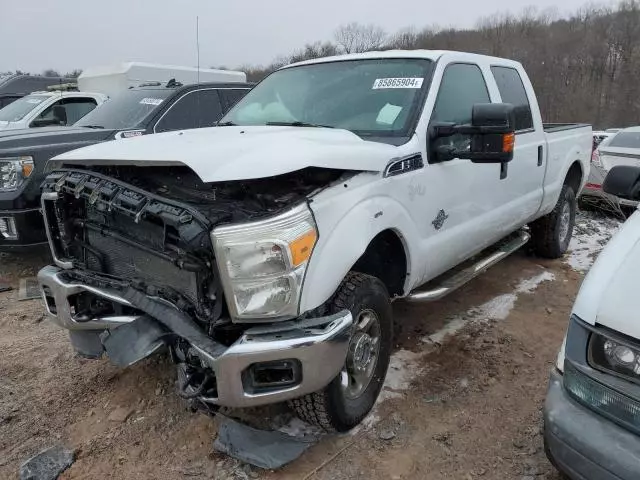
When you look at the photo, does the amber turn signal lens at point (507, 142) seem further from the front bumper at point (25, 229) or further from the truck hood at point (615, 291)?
the front bumper at point (25, 229)

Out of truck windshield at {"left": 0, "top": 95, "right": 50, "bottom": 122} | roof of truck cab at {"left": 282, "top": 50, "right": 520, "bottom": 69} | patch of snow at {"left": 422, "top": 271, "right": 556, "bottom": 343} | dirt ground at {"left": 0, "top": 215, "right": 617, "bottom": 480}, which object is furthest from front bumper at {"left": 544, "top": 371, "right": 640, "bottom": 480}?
truck windshield at {"left": 0, "top": 95, "right": 50, "bottom": 122}

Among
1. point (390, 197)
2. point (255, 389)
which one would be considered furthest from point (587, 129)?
point (255, 389)

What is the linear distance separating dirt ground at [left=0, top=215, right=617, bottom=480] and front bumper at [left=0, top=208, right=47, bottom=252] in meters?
0.73

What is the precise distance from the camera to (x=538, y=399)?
317 centimetres

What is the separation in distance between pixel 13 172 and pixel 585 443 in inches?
195

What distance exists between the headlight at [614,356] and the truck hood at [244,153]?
1287 mm

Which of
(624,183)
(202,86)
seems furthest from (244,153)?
(202,86)

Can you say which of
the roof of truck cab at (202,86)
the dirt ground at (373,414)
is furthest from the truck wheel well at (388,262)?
the roof of truck cab at (202,86)

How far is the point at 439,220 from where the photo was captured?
3410 millimetres

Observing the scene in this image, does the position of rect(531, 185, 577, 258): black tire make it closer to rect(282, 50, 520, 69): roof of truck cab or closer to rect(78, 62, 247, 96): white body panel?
rect(282, 50, 520, 69): roof of truck cab

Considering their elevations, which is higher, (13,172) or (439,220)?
(13,172)

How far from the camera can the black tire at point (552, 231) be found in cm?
570

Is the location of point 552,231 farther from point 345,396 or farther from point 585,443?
point 585,443

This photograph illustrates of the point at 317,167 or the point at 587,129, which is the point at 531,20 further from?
the point at 317,167
